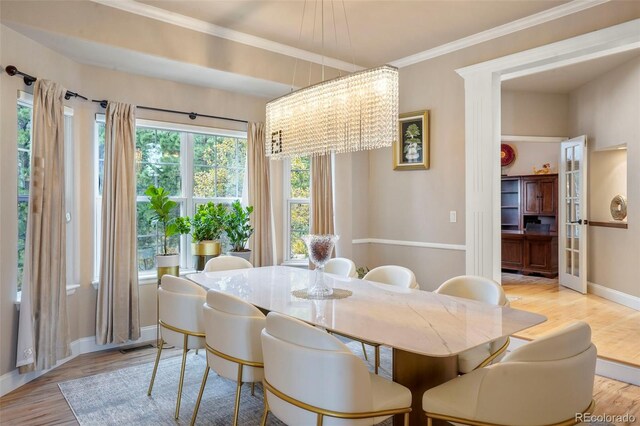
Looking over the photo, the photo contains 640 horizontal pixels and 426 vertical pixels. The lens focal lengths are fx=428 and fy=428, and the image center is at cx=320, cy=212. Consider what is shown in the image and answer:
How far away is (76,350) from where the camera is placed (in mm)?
3693

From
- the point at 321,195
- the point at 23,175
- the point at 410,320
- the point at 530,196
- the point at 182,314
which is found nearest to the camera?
the point at 410,320

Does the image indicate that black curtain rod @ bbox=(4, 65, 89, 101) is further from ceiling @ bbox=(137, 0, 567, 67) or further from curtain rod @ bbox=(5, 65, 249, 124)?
ceiling @ bbox=(137, 0, 567, 67)

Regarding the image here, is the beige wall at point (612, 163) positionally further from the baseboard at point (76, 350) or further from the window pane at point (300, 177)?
the baseboard at point (76, 350)

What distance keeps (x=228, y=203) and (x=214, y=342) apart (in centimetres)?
267

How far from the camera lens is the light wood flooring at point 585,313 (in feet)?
11.6

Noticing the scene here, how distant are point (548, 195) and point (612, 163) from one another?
222cm

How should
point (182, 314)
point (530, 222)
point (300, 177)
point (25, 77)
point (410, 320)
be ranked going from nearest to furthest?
point (410, 320), point (182, 314), point (25, 77), point (300, 177), point (530, 222)

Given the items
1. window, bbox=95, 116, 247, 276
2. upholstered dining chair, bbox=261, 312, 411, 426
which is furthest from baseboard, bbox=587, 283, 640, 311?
window, bbox=95, 116, 247, 276

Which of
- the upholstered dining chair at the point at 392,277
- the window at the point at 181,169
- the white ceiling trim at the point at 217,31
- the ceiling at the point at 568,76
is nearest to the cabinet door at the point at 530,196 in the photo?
the ceiling at the point at 568,76

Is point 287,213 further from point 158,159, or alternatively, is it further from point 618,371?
point 618,371

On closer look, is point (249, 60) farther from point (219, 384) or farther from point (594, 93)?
point (594, 93)

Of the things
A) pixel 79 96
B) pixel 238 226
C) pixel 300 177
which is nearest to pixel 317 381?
pixel 238 226

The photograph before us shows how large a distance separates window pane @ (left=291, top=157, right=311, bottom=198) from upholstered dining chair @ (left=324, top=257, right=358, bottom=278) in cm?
156

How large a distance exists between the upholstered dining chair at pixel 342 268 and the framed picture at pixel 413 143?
1609mm
